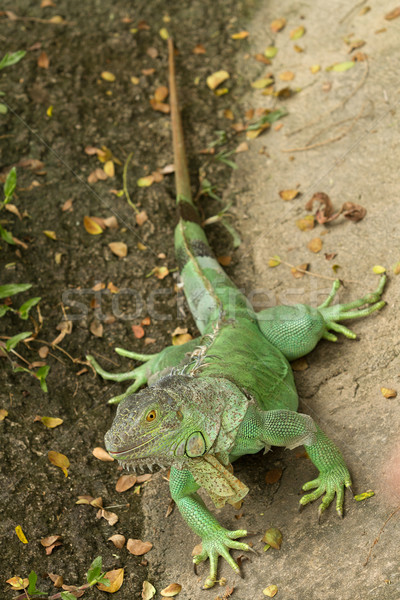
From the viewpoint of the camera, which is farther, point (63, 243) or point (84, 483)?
point (63, 243)

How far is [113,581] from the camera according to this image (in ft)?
10.8

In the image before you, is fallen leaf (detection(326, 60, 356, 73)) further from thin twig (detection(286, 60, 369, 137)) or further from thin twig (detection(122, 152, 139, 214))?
thin twig (detection(122, 152, 139, 214))

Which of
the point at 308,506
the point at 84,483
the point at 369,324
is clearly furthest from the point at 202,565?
the point at 369,324

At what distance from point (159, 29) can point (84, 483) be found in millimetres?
4861

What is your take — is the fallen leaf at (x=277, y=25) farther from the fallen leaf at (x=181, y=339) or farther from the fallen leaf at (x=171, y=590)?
the fallen leaf at (x=171, y=590)

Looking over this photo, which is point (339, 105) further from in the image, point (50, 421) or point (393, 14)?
point (50, 421)

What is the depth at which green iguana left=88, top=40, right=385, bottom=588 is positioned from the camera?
2867 millimetres

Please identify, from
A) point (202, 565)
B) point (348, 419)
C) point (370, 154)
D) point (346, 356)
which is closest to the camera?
point (202, 565)

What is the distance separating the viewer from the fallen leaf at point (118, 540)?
3479 millimetres

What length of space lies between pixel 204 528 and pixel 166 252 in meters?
2.47

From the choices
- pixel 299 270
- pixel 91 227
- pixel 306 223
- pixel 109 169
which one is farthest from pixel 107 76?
pixel 299 270

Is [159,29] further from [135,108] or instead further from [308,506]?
[308,506]

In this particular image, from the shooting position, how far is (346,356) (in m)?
3.97

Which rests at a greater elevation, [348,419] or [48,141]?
[48,141]
